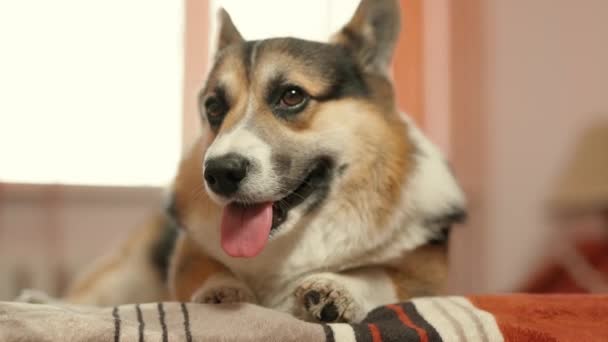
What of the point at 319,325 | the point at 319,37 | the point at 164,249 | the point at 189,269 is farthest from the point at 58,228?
the point at 319,325

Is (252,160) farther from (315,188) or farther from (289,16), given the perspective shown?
(289,16)

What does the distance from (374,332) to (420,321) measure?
91 mm

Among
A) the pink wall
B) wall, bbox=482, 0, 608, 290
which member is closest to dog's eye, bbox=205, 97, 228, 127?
the pink wall

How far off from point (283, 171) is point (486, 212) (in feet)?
5.68

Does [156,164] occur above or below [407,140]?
below

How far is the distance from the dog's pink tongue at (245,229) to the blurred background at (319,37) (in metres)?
0.45

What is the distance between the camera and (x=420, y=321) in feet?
2.57

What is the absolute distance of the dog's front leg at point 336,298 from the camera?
87 cm

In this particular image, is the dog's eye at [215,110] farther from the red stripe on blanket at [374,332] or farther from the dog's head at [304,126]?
the red stripe on blanket at [374,332]

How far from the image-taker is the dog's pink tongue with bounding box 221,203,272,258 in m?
0.89

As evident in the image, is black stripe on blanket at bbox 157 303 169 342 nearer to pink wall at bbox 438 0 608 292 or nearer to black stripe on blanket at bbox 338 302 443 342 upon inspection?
black stripe on blanket at bbox 338 302 443 342

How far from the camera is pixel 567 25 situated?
239 cm

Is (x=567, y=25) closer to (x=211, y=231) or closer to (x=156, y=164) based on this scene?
(x=156, y=164)

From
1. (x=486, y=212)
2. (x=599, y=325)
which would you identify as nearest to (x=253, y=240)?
(x=599, y=325)
